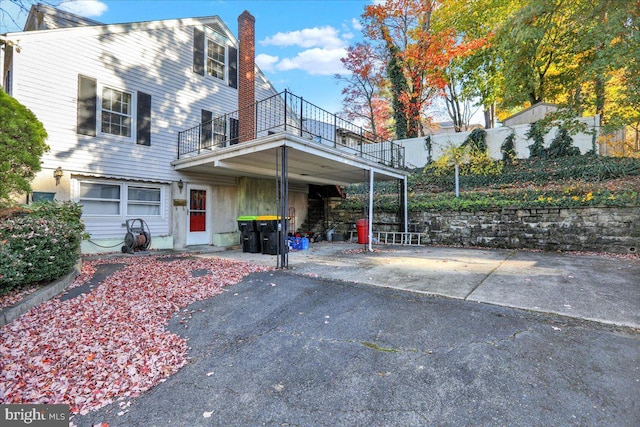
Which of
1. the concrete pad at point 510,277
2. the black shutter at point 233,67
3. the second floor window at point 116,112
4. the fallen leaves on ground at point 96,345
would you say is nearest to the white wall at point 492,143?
the concrete pad at point 510,277

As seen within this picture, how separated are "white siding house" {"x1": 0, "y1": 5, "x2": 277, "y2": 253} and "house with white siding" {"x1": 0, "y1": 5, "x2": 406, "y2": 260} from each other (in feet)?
0.09

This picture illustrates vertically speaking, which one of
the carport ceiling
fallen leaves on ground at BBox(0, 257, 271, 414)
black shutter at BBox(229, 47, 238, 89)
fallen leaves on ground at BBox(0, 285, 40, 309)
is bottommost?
fallen leaves on ground at BBox(0, 257, 271, 414)

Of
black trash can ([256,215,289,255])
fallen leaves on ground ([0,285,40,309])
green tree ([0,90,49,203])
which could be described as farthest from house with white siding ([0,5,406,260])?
fallen leaves on ground ([0,285,40,309])

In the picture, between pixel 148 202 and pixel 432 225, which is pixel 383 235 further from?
pixel 148 202

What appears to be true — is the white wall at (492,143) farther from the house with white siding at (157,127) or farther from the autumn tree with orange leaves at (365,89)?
the house with white siding at (157,127)

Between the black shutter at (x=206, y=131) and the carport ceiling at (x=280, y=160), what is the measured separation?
0.99 meters

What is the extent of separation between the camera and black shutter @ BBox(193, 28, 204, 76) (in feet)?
32.1

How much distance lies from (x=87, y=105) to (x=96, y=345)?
713cm

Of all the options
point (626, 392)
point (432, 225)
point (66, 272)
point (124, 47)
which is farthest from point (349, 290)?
point (124, 47)

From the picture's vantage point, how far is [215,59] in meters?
10.4

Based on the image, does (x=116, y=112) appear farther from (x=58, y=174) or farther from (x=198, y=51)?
(x=198, y=51)

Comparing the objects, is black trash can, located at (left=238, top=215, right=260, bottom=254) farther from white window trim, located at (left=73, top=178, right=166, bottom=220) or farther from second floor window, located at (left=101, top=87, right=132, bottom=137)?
second floor window, located at (left=101, top=87, right=132, bottom=137)

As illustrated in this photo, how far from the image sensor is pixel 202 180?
9.90 metres

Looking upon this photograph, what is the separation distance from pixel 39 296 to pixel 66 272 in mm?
1134
